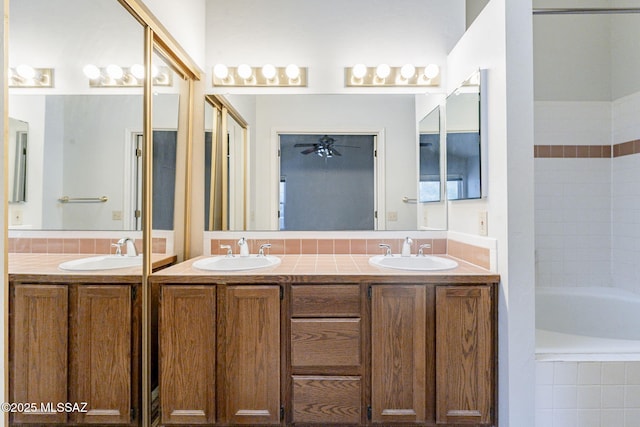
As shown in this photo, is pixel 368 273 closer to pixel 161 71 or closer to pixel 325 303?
pixel 325 303

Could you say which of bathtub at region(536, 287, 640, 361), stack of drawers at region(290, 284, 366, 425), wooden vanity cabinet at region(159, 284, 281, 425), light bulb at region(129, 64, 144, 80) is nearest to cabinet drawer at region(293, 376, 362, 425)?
stack of drawers at region(290, 284, 366, 425)

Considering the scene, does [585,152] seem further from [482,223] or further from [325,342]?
[325,342]

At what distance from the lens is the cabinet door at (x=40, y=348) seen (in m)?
1.00

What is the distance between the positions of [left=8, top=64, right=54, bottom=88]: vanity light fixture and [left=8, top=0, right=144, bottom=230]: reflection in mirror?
14 millimetres

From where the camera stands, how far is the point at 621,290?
232 centimetres

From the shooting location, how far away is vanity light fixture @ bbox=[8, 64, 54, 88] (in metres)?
0.95

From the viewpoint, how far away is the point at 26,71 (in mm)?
987

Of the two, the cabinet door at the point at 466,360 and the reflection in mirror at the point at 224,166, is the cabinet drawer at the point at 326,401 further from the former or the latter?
the reflection in mirror at the point at 224,166

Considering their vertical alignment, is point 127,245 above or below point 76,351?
above

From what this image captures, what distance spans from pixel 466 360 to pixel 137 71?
2.08 metres

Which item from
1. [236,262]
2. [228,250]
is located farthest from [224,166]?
[236,262]

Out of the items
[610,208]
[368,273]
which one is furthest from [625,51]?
[368,273]

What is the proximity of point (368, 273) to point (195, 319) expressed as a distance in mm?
852

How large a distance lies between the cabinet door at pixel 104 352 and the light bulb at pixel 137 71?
0.98 meters
